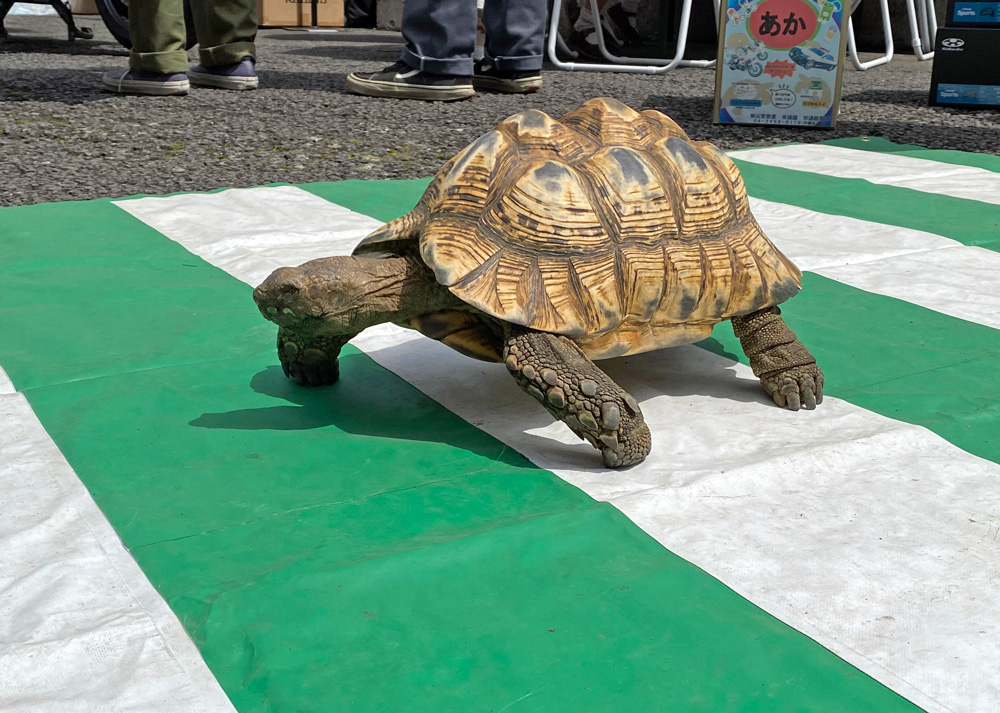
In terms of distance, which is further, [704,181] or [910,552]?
[704,181]

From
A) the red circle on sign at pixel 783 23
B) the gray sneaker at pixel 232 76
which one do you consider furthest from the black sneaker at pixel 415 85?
the red circle on sign at pixel 783 23

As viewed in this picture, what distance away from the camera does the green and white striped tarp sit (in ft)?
4.90

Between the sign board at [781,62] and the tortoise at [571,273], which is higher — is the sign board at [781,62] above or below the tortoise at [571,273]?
above

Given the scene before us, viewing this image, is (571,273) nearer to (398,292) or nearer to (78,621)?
(398,292)

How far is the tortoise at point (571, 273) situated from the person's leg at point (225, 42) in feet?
15.4

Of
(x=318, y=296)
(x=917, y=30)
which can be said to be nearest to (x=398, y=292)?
(x=318, y=296)

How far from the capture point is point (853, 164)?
5262 millimetres

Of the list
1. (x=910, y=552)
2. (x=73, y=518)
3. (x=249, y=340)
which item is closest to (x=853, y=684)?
(x=910, y=552)

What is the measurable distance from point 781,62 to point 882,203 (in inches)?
81.8

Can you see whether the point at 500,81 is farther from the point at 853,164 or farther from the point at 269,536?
the point at 269,536

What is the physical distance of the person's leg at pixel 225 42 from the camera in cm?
653

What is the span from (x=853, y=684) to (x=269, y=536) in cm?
97

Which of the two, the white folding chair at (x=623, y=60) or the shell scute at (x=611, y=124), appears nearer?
the shell scute at (x=611, y=124)

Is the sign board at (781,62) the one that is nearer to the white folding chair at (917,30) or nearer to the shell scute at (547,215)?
the white folding chair at (917,30)
